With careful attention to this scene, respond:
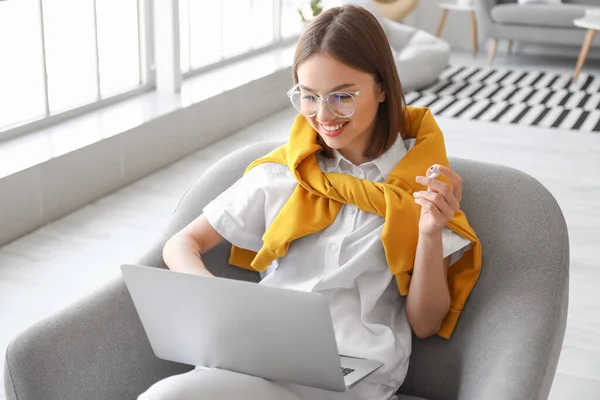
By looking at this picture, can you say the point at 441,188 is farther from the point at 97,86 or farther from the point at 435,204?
the point at 97,86

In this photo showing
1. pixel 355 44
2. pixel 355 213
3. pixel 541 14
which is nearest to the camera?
pixel 355 44

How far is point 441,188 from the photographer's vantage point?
1496 mm

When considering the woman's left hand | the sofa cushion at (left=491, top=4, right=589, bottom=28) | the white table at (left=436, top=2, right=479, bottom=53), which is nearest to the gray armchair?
the woman's left hand

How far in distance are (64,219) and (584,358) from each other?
2204mm

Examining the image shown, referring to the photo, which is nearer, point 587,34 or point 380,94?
point 380,94

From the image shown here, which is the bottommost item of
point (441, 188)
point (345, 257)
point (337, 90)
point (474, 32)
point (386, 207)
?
point (474, 32)

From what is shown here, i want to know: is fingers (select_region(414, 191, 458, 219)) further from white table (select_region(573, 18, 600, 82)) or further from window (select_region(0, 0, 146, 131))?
white table (select_region(573, 18, 600, 82))

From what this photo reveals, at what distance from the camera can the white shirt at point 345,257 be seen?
1.63 m

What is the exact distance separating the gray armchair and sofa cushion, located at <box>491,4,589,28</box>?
18.7ft

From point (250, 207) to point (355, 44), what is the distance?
0.40 metres

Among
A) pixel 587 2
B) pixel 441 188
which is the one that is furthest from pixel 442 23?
pixel 441 188

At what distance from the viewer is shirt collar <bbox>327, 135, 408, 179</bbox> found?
174cm

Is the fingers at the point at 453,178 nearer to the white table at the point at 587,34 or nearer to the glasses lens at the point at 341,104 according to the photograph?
the glasses lens at the point at 341,104

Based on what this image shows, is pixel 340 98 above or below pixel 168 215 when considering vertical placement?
above
